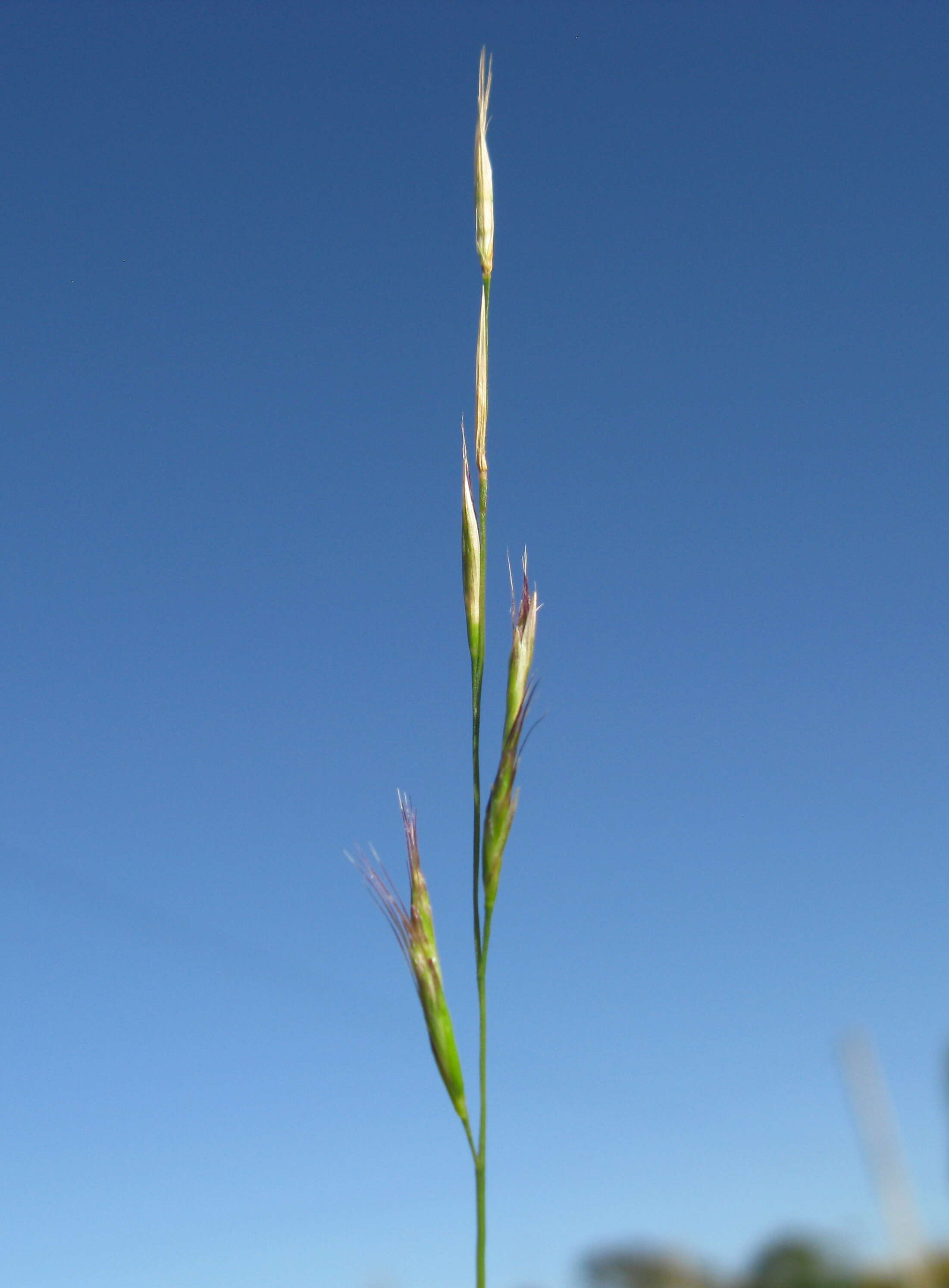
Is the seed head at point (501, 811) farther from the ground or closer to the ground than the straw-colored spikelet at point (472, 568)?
closer to the ground

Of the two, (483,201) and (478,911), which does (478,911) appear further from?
(483,201)

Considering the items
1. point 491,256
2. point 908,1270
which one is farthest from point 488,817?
point 908,1270

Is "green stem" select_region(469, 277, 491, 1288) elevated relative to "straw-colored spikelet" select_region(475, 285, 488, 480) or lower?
lower

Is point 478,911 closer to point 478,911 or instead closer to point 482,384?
point 478,911

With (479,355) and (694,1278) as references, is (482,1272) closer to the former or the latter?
(479,355)

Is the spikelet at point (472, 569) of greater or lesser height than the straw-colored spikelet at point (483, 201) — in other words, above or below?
below

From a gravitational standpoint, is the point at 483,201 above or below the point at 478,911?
above

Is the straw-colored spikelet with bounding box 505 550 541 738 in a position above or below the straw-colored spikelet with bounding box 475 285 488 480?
below

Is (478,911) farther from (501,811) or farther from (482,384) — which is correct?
(482,384)

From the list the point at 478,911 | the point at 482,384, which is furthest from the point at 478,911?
the point at 482,384

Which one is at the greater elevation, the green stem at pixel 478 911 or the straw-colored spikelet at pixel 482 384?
the straw-colored spikelet at pixel 482 384

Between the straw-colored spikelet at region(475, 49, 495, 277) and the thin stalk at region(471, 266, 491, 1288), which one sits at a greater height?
the straw-colored spikelet at region(475, 49, 495, 277)

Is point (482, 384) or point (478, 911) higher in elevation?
point (482, 384)

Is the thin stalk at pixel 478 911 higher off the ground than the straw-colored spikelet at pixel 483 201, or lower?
lower
